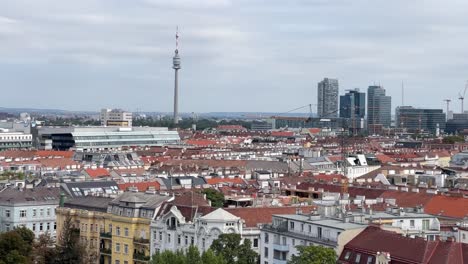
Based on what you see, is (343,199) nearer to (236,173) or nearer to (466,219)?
(466,219)

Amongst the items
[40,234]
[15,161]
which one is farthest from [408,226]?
[15,161]

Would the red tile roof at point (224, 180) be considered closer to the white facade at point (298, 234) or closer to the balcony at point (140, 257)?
the balcony at point (140, 257)

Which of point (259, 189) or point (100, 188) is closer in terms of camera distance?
point (100, 188)

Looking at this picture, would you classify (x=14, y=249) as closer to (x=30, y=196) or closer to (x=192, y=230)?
(x=192, y=230)

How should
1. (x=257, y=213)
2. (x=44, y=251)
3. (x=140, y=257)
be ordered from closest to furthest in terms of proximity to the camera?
(x=257, y=213), (x=140, y=257), (x=44, y=251)

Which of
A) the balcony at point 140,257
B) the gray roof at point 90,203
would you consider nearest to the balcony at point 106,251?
the gray roof at point 90,203

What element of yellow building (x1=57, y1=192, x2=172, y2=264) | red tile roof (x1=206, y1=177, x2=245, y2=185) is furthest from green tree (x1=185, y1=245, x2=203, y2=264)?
red tile roof (x1=206, y1=177, x2=245, y2=185)

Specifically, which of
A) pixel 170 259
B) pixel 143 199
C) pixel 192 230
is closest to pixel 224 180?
pixel 143 199
